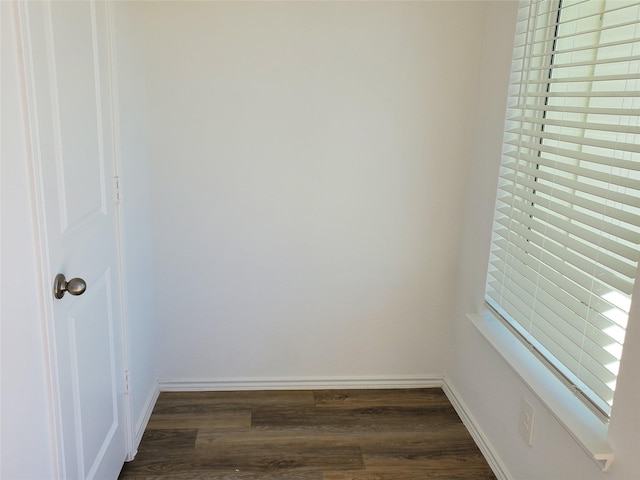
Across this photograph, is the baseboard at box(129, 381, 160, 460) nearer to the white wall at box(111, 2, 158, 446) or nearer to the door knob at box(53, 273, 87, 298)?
the white wall at box(111, 2, 158, 446)

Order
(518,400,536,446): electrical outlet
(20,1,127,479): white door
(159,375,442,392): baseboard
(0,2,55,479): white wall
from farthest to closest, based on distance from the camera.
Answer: (159,375,442,392): baseboard, (518,400,536,446): electrical outlet, (20,1,127,479): white door, (0,2,55,479): white wall

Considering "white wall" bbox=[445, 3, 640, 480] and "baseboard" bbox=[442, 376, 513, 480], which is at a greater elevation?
"white wall" bbox=[445, 3, 640, 480]

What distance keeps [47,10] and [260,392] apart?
1.90m

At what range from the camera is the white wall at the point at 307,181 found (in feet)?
7.72

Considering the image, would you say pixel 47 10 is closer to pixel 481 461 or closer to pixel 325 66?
pixel 325 66

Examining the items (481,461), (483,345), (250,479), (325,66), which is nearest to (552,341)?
(483,345)

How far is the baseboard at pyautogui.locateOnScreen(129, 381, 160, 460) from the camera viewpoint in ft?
7.31

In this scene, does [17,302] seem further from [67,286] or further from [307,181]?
[307,181]

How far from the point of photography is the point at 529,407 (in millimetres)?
1939

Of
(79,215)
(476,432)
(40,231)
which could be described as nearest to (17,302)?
(40,231)

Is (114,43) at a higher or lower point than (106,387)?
higher

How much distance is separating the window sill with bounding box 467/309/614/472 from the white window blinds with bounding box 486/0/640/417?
56 mm

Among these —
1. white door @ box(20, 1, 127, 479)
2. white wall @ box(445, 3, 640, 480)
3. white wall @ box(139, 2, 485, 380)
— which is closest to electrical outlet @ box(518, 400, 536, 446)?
white wall @ box(445, 3, 640, 480)

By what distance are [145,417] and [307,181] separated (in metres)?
1.23
